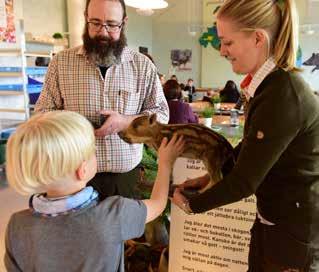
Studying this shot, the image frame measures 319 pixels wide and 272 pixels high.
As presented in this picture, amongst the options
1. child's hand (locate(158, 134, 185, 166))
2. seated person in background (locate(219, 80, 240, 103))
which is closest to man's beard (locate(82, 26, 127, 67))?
child's hand (locate(158, 134, 185, 166))

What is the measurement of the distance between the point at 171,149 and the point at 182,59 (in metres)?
9.88

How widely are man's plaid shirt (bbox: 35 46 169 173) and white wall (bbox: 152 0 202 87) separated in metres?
9.07

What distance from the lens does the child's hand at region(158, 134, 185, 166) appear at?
107cm

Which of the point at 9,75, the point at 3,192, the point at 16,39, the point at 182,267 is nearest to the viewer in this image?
the point at 182,267

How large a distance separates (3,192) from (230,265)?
111 inches

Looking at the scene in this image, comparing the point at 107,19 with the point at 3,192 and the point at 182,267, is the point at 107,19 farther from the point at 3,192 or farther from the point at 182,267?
the point at 3,192

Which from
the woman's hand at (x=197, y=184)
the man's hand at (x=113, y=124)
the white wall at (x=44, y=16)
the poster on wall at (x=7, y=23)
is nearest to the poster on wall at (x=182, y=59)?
the white wall at (x=44, y=16)

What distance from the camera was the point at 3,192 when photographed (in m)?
3.66

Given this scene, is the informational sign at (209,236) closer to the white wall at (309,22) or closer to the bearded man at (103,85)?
the bearded man at (103,85)

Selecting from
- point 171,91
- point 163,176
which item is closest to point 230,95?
point 171,91

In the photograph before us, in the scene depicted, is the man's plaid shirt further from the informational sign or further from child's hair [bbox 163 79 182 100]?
child's hair [bbox 163 79 182 100]

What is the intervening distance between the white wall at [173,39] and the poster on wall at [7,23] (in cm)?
644

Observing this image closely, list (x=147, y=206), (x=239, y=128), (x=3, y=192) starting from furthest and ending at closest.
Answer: (x=3, y=192)
(x=239, y=128)
(x=147, y=206)

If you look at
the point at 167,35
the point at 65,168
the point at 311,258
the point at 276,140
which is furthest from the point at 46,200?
the point at 167,35
